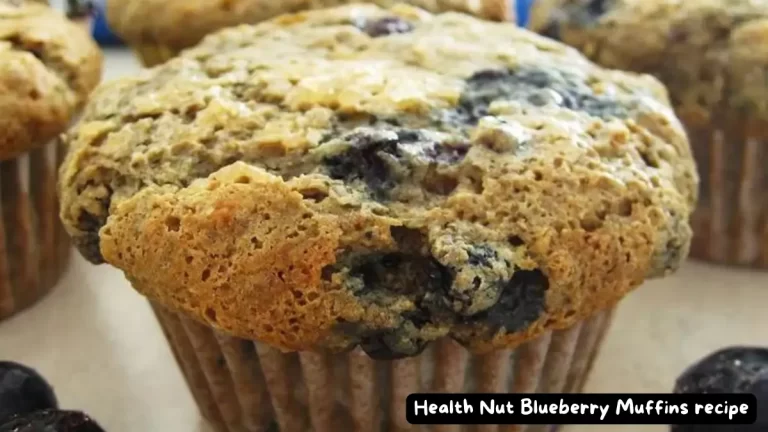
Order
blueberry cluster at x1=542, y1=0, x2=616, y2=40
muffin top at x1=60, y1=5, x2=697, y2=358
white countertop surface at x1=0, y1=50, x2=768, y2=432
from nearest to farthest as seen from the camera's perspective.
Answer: muffin top at x1=60, y1=5, x2=697, y2=358, white countertop surface at x1=0, y1=50, x2=768, y2=432, blueberry cluster at x1=542, y1=0, x2=616, y2=40

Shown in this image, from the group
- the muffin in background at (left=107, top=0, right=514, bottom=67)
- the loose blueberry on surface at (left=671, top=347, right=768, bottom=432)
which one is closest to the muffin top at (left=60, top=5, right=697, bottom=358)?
the loose blueberry on surface at (left=671, top=347, right=768, bottom=432)

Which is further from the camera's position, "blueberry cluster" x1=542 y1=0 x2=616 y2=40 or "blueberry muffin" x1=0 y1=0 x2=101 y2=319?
"blueberry cluster" x1=542 y1=0 x2=616 y2=40

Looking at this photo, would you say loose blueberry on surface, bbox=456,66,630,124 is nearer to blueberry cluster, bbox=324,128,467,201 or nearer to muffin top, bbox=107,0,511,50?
blueberry cluster, bbox=324,128,467,201

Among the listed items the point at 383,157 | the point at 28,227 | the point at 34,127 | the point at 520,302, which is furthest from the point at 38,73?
the point at 520,302

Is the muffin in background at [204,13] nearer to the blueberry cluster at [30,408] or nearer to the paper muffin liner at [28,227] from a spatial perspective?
the paper muffin liner at [28,227]

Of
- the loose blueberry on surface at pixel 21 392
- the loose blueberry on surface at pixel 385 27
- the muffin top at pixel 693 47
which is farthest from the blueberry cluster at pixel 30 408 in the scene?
the muffin top at pixel 693 47

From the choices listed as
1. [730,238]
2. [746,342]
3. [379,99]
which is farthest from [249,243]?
[730,238]
